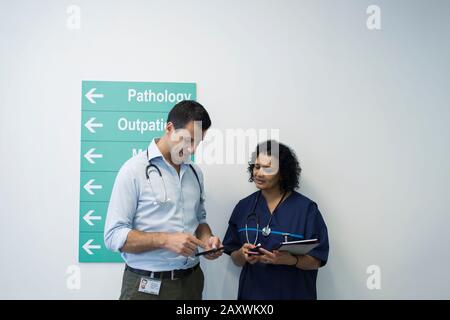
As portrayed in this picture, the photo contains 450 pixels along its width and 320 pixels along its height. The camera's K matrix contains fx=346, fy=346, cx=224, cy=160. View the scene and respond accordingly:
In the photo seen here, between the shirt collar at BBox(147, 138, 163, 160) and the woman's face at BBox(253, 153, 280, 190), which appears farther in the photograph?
the woman's face at BBox(253, 153, 280, 190)

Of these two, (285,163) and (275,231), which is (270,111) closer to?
(285,163)

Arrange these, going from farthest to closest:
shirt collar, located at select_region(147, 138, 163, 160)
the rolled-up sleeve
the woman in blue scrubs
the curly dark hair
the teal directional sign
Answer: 1. the teal directional sign
2. the curly dark hair
3. the woman in blue scrubs
4. shirt collar, located at select_region(147, 138, 163, 160)
5. the rolled-up sleeve

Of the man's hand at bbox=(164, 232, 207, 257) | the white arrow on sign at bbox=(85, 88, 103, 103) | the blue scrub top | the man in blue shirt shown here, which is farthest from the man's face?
the white arrow on sign at bbox=(85, 88, 103, 103)

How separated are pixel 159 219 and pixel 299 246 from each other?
544 millimetres

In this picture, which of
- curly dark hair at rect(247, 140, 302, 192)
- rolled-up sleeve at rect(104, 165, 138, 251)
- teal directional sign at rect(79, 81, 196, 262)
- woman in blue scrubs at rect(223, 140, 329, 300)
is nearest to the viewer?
rolled-up sleeve at rect(104, 165, 138, 251)

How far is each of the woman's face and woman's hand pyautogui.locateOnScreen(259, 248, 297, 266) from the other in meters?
0.31

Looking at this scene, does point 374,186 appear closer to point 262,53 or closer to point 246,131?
point 246,131

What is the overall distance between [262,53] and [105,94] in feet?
2.70

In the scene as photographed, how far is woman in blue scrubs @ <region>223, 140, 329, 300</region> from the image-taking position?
150cm

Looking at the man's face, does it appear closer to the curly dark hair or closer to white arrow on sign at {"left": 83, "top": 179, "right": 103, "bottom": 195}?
the curly dark hair

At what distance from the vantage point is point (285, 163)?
1616mm

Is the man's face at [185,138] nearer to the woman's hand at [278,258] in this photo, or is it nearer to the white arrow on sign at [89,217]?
the woman's hand at [278,258]

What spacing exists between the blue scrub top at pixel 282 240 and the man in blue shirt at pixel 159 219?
10.2 inches

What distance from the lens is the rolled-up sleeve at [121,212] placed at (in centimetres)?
123
